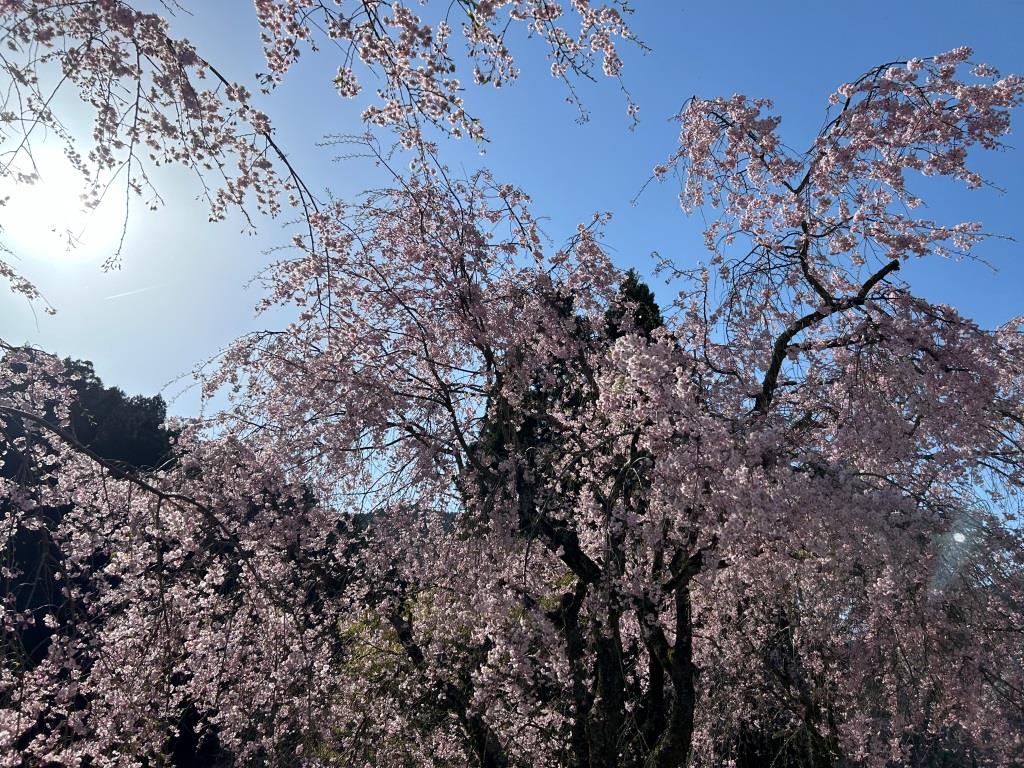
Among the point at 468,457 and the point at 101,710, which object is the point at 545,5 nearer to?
the point at 468,457

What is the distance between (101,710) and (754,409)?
7.41m

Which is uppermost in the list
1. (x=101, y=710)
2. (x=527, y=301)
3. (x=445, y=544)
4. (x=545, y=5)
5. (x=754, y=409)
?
(x=527, y=301)

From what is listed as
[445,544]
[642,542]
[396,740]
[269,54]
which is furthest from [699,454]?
[396,740]

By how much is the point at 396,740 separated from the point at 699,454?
22.0 feet

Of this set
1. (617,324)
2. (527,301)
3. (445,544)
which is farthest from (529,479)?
(617,324)

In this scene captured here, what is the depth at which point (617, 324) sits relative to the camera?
9492 millimetres

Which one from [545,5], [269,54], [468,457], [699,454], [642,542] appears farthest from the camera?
[468,457]

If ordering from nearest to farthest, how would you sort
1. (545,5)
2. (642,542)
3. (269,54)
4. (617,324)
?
(545,5)
(269,54)
(642,542)
(617,324)

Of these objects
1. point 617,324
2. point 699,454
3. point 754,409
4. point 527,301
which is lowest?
point 699,454

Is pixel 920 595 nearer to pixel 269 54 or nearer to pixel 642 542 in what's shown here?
pixel 642 542

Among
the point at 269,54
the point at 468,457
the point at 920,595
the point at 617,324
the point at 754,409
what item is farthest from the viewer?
the point at 617,324

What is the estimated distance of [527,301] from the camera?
8.04 meters

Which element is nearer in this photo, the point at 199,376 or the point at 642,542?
the point at 642,542

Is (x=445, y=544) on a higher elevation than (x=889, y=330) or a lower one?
lower
